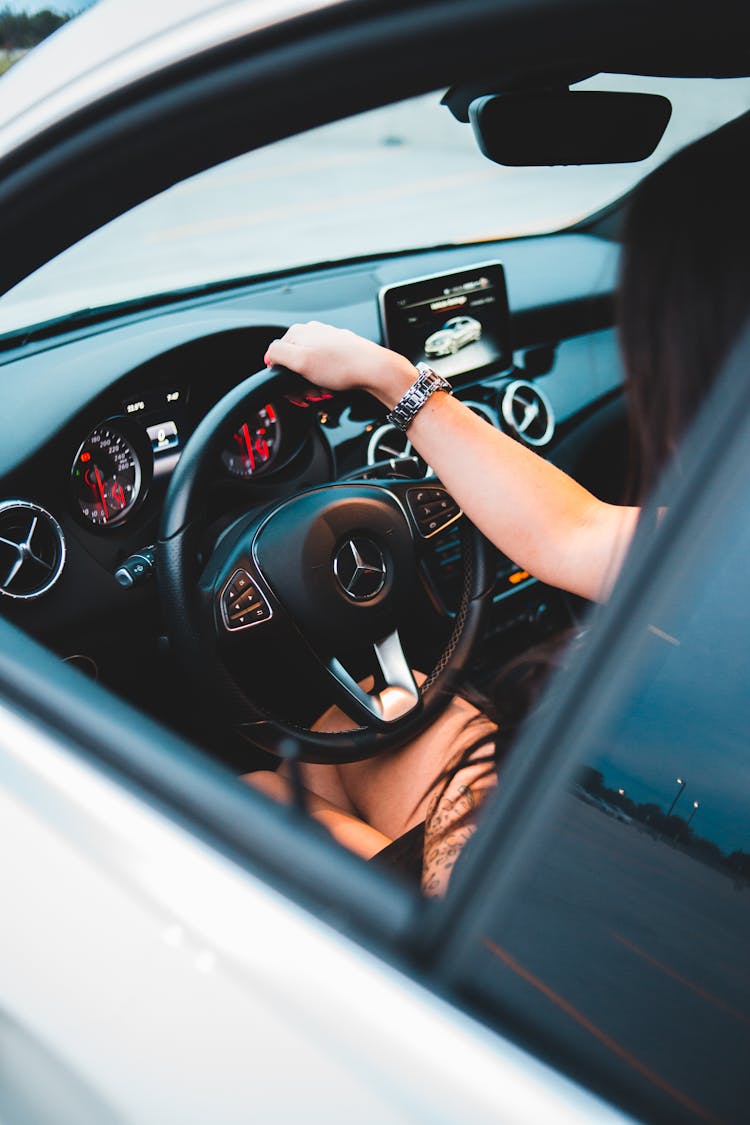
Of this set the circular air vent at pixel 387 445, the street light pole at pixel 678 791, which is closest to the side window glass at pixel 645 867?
the street light pole at pixel 678 791

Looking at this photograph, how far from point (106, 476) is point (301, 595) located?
569 mm

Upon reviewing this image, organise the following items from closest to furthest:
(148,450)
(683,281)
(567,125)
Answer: (683,281)
(567,125)
(148,450)

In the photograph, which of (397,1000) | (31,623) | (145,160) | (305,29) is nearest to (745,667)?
(397,1000)

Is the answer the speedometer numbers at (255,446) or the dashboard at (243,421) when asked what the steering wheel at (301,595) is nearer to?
the dashboard at (243,421)

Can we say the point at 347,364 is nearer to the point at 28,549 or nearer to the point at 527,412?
the point at 28,549

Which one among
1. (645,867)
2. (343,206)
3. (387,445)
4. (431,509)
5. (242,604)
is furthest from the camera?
(343,206)

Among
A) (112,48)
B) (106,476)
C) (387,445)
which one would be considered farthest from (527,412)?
(112,48)

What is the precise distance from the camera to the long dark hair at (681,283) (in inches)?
50.5

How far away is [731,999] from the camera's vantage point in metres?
0.69

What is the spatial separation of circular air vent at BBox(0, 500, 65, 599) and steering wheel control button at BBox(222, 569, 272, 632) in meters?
0.39

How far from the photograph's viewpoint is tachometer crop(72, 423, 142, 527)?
2.03 m

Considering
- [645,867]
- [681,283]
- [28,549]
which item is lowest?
[28,549]

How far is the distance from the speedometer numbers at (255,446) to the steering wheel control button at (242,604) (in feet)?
1.51

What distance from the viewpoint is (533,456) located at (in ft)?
5.54
